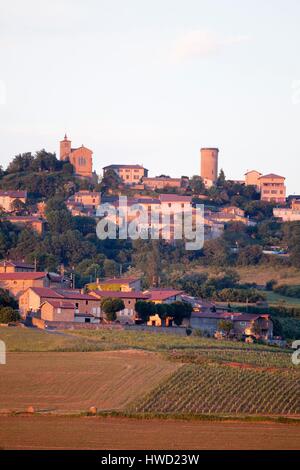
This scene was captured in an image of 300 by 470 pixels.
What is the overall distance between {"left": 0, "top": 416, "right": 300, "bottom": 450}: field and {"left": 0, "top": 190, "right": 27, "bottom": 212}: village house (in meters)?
75.9

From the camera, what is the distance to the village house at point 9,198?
366 ft

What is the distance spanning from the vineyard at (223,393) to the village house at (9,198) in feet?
218

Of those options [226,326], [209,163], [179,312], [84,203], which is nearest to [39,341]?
[179,312]

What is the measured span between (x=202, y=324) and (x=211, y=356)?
57.1 ft

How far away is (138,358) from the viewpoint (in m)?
49.5

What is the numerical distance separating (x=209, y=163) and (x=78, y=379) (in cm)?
9176

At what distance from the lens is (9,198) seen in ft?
369

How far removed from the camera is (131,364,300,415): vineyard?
131 feet

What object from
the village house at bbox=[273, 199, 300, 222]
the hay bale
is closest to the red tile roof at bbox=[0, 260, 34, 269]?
the village house at bbox=[273, 199, 300, 222]

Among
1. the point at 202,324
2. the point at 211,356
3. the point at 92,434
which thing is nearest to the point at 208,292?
the point at 202,324

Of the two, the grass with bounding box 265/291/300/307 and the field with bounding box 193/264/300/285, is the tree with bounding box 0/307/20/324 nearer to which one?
the grass with bounding box 265/291/300/307

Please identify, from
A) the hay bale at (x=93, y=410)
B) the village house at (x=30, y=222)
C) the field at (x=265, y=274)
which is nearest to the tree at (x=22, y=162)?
the village house at (x=30, y=222)

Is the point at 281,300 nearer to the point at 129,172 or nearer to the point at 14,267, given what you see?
the point at 14,267
